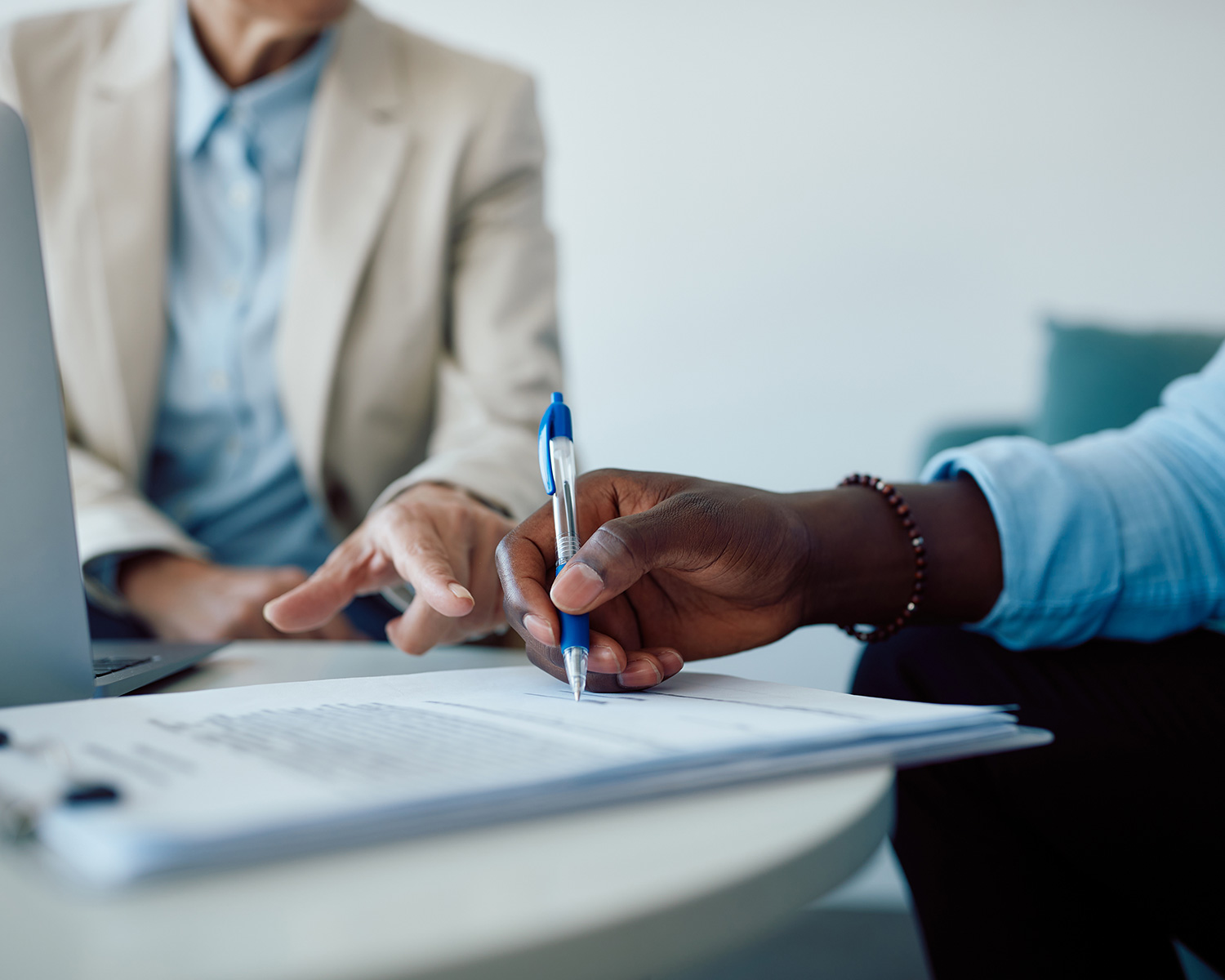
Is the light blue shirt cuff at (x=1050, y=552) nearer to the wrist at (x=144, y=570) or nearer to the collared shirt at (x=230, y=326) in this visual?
the wrist at (x=144, y=570)

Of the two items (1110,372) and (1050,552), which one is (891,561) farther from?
(1110,372)

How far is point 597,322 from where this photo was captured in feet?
6.16

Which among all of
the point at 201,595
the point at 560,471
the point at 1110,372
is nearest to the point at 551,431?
the point at 560,471

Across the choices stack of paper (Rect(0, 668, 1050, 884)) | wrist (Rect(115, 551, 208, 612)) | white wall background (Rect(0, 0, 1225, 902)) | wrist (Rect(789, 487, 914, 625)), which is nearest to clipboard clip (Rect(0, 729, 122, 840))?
stack of paper (Rect(0, 668, 1050, 884))

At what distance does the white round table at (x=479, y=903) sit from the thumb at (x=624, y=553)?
0.46 feet

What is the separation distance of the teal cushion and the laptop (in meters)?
1.24

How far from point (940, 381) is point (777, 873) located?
176 centimetres

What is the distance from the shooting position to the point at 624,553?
1.25 feet

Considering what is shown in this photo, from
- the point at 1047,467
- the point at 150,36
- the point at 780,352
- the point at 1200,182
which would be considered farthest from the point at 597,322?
the point at 1047,467

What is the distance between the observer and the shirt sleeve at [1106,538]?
0.53 meters

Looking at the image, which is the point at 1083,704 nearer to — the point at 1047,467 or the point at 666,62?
the point at 1047,467

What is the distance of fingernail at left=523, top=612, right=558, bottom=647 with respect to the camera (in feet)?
1.31

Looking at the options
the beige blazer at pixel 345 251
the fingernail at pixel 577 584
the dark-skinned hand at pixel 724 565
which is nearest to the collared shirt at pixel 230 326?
the beige blazer at pixel 345 251

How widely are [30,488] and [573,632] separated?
237mm
